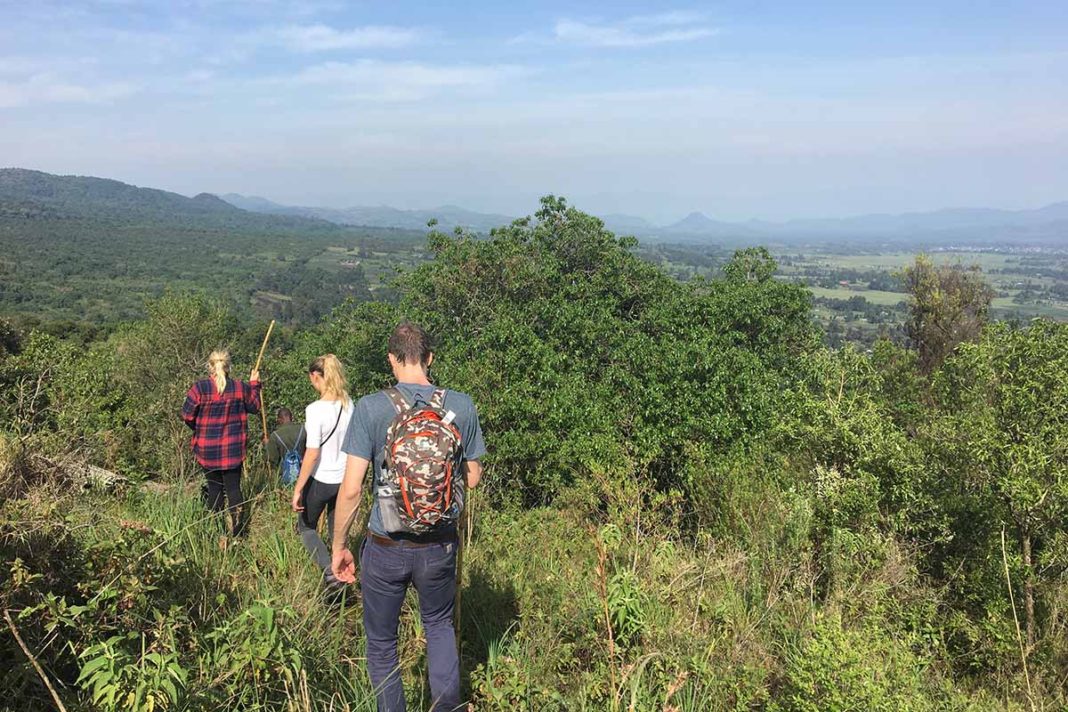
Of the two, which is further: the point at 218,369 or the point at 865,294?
the point at 865,294

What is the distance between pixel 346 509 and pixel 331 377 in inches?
56.2

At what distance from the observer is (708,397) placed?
35.9 ft

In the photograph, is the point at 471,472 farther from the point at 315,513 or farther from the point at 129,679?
the point at 315,513

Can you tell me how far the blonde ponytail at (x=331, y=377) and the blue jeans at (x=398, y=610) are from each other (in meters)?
1.52

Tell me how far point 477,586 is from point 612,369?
9554 mm

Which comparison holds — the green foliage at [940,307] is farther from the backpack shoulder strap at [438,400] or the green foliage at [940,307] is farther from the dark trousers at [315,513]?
the backpack shoulder strap at [438,400]

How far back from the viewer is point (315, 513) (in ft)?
12.6

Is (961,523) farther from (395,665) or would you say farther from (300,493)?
(300,493)

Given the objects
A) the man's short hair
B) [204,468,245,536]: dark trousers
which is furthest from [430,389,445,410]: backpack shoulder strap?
[204,468,245,536]: dark trousers

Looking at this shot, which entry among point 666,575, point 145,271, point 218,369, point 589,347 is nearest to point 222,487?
point 218,369

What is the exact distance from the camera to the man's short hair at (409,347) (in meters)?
2.58

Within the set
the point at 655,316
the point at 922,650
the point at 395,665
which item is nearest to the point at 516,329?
the point at 655,316

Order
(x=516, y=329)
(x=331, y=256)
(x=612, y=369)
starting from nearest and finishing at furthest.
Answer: (x=612, y=369) < (x=516, y=329) < (x=331, y=256)

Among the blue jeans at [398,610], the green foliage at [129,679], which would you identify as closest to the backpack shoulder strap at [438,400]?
the blue jeans at [398,610]
